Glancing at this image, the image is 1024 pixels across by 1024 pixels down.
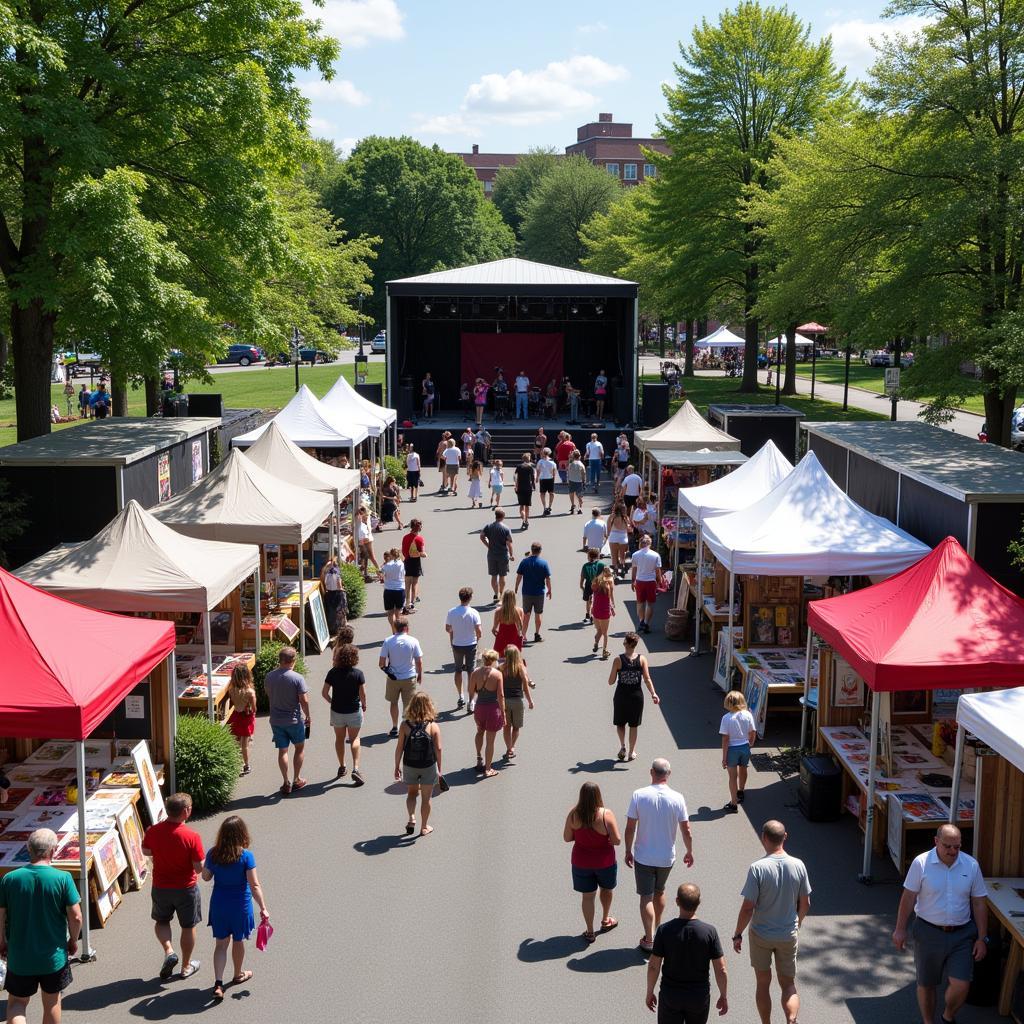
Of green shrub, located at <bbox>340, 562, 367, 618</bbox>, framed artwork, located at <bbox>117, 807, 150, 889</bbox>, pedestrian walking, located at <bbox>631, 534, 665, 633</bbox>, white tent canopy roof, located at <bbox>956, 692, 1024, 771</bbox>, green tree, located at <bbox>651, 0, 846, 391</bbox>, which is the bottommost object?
framed artwork, located at <bbox>117, 807, 150, 889</bbox>

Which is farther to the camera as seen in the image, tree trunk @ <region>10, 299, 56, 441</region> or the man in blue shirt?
tree trunk @ <region>10, 299, 56, 441</region>

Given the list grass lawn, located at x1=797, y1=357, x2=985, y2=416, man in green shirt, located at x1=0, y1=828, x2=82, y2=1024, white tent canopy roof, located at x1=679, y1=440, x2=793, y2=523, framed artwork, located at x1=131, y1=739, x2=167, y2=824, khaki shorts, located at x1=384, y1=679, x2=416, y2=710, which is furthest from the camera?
grass lawn, located at x1=797, y1=357, x2=985, y2=416

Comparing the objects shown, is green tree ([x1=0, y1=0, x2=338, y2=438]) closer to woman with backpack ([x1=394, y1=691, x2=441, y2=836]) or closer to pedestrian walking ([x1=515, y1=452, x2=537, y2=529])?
pedestrian walking ([x1=515, y1=452, x2=537, y2=529])

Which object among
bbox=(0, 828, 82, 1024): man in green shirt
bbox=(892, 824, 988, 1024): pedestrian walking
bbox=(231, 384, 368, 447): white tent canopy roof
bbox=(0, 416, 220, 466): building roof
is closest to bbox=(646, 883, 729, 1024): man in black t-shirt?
bbox=(892, 824, 988, 1024): pedestrian walking

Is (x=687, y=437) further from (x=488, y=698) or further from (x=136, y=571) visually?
(x=136, y=571)

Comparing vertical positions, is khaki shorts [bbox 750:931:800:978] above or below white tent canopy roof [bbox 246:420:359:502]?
below

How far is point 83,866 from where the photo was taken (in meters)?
8.74

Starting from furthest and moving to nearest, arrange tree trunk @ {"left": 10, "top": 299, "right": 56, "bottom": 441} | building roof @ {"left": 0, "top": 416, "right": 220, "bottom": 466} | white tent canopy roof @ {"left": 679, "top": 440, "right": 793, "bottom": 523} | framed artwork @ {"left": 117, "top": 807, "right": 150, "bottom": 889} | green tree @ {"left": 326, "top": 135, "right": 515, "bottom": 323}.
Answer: green tree @ {"left": 326, "top": 135, "right": 515, "bottom": 323} → tree trunk @ {"left": 10, "top": 299, "right": 56, "bottom": 441} → white tent canopy roof @ {"left": 679, "top": 440, "right": 793, "bottom": 523} → building roof @ {"left": 0, "top": 416, "right": 220, "bottom": 466} → framed artwork @ {"left": 117, "top": 807, "right": 150, "bottom": 889}

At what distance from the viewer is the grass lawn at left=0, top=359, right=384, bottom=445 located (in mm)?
45969

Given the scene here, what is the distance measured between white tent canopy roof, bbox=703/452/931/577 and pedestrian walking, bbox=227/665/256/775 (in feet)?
18.3

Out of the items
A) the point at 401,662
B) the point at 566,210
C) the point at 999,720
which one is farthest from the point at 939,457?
the point at 566,210

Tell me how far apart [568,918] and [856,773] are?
3.26 metres

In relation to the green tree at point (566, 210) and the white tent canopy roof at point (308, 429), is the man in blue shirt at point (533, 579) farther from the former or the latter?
the green tree at point (566, 210)

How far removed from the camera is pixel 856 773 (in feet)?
34.9
